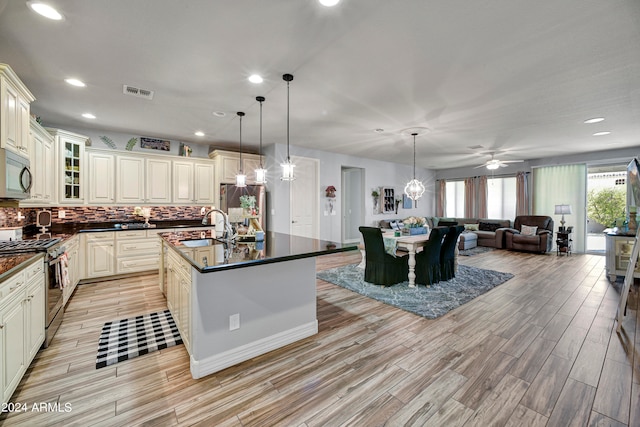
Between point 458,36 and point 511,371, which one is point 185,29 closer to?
point 458,36

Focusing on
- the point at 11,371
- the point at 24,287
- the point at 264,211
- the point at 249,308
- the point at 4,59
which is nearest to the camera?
the point at 11,371

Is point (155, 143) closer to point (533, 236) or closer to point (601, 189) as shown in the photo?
point (533, 236)

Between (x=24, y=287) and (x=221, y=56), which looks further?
(x=221, y=56)

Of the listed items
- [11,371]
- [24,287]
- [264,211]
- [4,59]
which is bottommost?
[11,371]

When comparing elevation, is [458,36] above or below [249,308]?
above

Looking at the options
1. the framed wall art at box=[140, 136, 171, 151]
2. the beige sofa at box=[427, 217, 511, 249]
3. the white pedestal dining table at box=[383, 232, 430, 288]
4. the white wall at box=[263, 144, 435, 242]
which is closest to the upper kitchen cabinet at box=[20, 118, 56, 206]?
the framed wall art at box=[140, 136, 171, 151]

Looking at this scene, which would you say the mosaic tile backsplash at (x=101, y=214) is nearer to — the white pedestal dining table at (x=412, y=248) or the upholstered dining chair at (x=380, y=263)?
the upholstered dining chair at (x=380, y=263)

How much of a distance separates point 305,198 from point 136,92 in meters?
3.82

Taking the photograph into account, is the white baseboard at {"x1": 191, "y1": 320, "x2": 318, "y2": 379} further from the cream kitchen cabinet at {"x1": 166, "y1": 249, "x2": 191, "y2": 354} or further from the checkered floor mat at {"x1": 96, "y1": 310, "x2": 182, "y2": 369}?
the checkered floor mat at {"x1": 96, "y1": 310, "x2": 182, "y2": 369}

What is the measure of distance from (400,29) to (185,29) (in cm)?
164

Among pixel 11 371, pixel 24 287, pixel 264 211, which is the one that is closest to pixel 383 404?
pixel 11 371

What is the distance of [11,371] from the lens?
67.6 inches

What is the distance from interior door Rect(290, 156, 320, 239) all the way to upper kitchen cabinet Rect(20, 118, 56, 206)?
3916 millimetres

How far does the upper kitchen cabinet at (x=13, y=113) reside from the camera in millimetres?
2221
